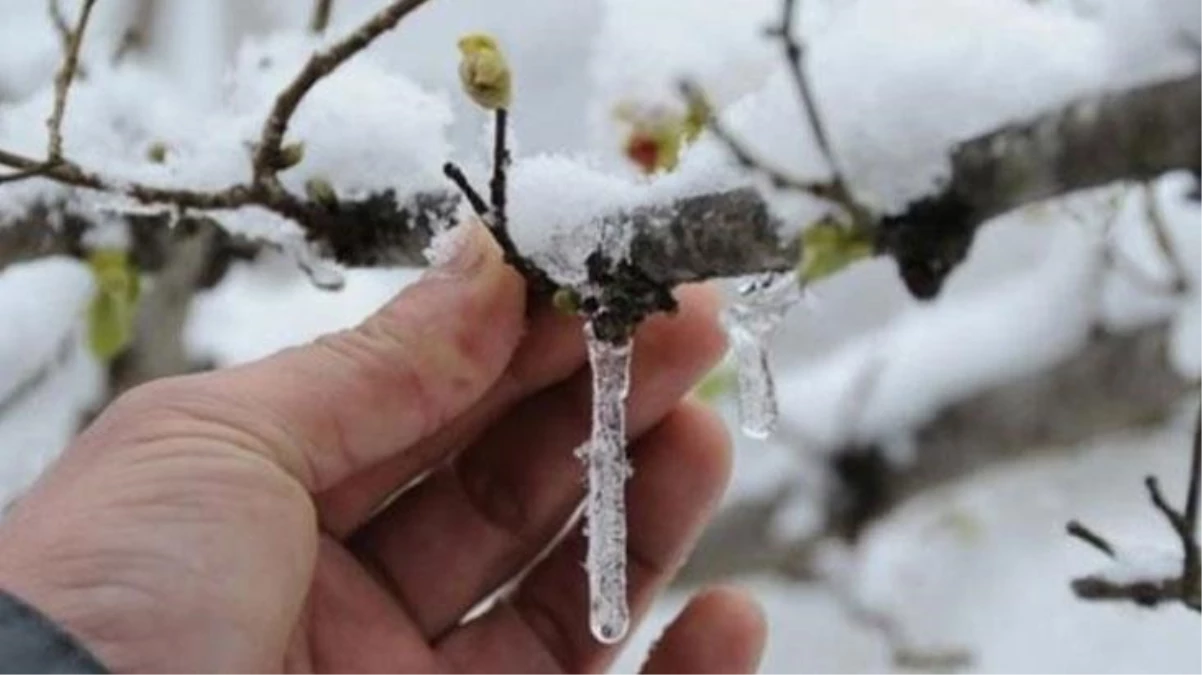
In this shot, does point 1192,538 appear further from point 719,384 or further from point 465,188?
point 719,384

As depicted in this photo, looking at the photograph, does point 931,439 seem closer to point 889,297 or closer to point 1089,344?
point 1089,344

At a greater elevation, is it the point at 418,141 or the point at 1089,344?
the point at 418,141

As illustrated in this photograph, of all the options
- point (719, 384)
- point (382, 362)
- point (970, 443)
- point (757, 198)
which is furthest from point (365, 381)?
point (970, 443)

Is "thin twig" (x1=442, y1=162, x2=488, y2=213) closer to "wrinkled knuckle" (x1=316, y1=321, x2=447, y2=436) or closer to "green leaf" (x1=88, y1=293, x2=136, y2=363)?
"wrinkled knuckle" (x1=316, y1=321, x2=447, y2=436)

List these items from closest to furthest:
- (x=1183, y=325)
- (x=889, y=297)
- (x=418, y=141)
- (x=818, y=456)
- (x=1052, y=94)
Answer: (x=1052, y=94) < (x=418, y=141) < (x=1183, y=325) < (x=818, y=456) < (x=889, y=297)

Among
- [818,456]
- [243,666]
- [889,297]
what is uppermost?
[243,666]

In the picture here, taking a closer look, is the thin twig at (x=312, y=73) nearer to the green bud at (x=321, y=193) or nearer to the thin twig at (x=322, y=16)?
the green bud at (x=321, y=193)

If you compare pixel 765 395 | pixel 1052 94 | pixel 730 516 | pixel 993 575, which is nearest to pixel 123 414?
pixel 765 395

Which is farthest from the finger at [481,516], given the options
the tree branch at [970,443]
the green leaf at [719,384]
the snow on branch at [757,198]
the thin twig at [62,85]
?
the tree branch at [970,443]
